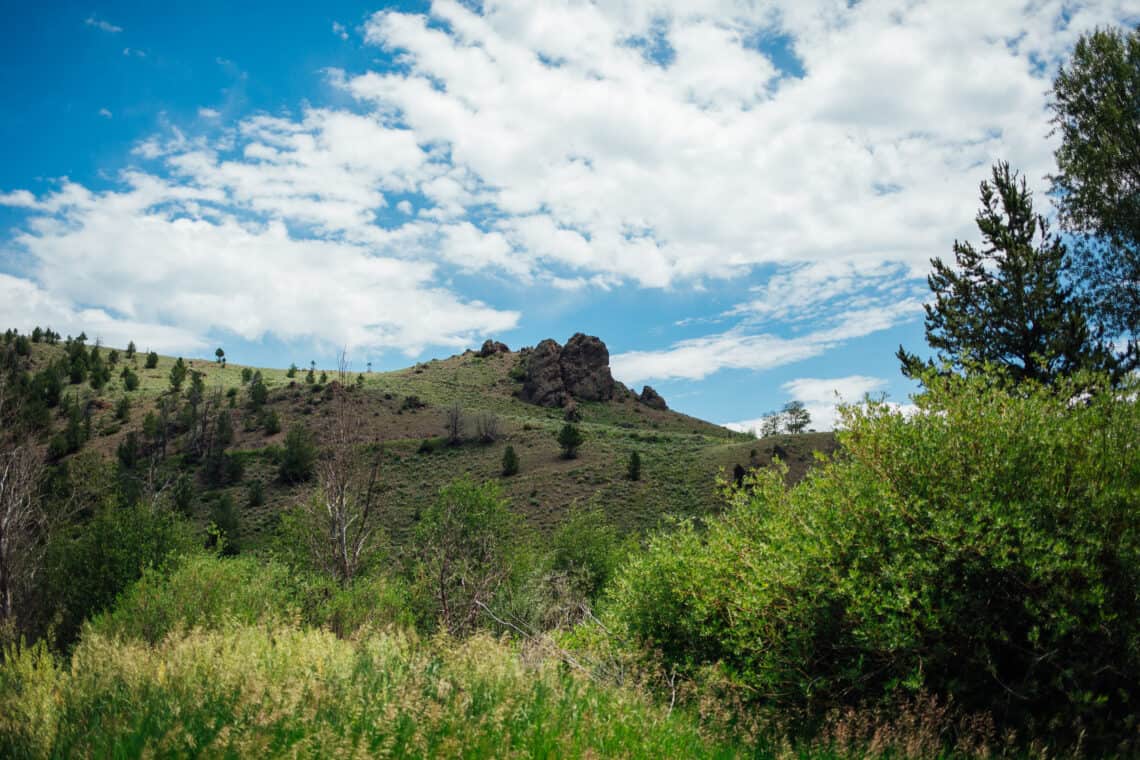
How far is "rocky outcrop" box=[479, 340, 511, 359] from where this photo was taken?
13762cm

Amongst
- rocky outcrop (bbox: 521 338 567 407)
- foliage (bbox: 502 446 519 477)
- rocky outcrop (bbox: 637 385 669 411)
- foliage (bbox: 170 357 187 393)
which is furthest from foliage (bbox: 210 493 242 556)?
A: rocky outcrop (bbox: 637 385 669 411)

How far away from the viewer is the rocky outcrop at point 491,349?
5418 inches

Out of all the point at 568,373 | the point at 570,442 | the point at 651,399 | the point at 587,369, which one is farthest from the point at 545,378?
the point at 570,442

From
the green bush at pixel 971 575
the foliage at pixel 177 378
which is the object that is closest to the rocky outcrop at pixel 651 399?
the foliage at pixel 177 378

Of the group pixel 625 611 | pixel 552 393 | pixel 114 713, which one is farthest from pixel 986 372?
pixel 552 393

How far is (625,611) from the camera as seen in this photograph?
10539mm

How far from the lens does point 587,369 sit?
122 metres

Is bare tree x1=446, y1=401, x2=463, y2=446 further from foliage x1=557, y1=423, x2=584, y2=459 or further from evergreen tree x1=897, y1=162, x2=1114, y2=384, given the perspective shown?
evergreen tree x1=897, y1=162, x2=1114, y2=384

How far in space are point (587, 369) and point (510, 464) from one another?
50.9 meters

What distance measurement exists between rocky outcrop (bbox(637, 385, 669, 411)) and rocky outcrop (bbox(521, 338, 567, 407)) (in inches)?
689

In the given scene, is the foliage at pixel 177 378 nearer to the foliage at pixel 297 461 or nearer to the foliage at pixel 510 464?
the foliage at pixel 297 461

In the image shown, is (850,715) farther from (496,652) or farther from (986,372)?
(986,372)

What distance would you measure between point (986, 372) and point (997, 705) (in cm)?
435

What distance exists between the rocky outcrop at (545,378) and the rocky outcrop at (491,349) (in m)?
17.2
